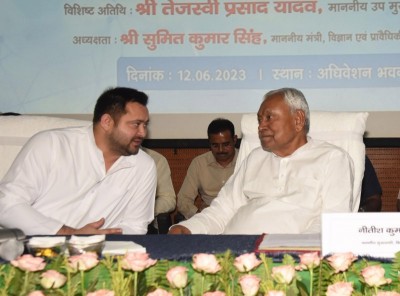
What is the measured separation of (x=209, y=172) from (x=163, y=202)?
84 cm

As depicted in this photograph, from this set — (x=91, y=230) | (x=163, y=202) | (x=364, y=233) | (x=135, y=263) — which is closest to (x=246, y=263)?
(x=135, y=263)

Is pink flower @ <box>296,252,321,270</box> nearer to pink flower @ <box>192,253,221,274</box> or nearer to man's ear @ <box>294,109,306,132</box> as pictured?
pink flower @ <box>192,253,221,274</box>

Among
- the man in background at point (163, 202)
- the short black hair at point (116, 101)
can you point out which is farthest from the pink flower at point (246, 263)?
the man in background at point (163, 202)

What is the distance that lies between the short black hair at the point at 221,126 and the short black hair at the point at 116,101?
186 cm

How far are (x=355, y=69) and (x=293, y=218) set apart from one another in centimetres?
221

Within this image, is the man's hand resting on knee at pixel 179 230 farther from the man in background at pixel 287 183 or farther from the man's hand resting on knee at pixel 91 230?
the man's hand resting on knee at pixel 91 230

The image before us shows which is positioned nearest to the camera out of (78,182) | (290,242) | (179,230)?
(290,242)

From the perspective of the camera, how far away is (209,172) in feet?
18.4

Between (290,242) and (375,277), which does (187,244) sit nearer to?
(290,242)

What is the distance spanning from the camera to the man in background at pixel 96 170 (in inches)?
131

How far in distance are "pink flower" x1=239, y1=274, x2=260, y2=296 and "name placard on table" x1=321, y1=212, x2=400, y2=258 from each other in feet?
2.19

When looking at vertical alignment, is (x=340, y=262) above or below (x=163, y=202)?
above

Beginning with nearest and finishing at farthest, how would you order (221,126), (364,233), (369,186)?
(364,233) < (369,186) < (221,126)

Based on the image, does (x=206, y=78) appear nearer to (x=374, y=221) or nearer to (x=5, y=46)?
(x=5, y=46)
